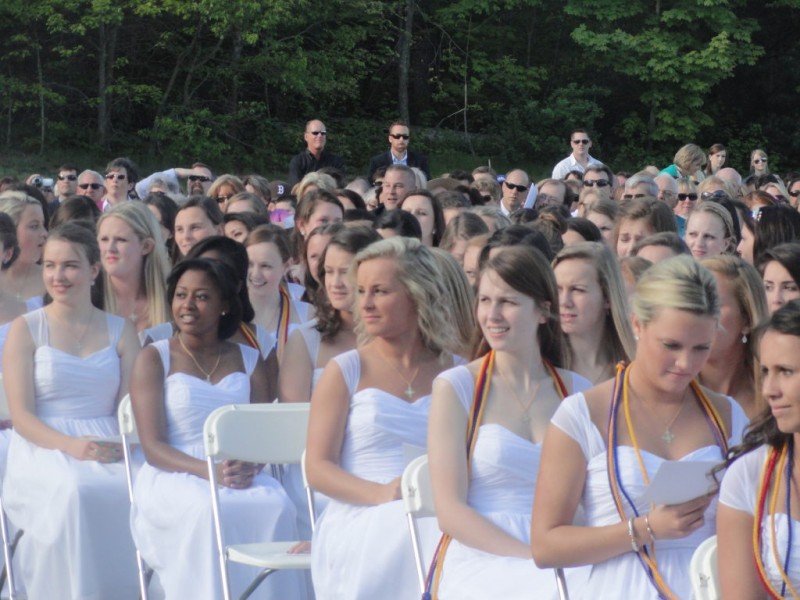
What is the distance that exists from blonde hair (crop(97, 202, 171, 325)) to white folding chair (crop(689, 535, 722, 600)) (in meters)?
4.08

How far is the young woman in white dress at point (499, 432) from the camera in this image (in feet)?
14.2

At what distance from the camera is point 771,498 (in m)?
3.38

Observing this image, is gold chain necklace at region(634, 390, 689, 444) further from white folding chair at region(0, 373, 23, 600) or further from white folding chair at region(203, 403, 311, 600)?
white folding chair at region(0, 373, 23, 600)

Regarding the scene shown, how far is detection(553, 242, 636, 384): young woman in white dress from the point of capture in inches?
214

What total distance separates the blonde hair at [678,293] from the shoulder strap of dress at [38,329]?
3485 millimetres

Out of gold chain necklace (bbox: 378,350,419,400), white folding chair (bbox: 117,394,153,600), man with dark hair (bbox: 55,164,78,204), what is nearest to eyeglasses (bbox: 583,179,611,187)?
man with dark hair (bbox: 55,164,78,204)

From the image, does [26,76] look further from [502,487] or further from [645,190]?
[502,487]

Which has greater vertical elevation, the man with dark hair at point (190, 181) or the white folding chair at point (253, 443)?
the man with dark hair at point (190, 181)

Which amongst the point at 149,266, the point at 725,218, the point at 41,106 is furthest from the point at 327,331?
the point at 41,106

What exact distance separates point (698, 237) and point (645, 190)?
9.13ft

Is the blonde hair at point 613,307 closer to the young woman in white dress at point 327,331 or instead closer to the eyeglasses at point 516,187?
the young woman in white dress at point 327,331

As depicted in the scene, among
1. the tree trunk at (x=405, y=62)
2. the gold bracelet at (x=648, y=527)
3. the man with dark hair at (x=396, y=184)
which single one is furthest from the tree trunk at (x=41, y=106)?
the gold bracelet at (x=648, y=527)

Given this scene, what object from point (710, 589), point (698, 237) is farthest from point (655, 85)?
point (710, 589)

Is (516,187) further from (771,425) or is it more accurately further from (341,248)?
(771,425)
